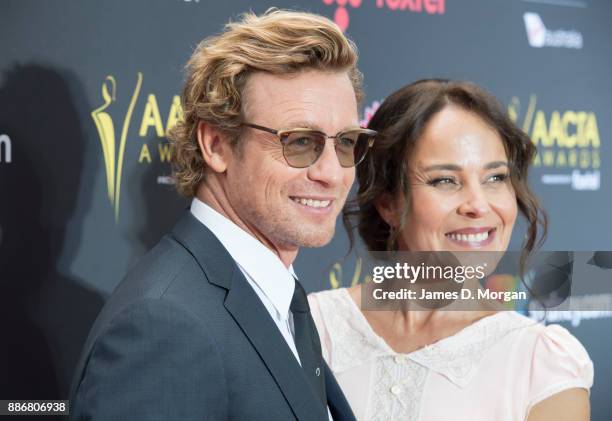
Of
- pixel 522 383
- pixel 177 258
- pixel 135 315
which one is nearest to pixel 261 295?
pixel 177 258

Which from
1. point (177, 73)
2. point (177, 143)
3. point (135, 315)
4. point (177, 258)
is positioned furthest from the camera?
point (177, 73)

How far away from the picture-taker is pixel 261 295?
1.78 metres

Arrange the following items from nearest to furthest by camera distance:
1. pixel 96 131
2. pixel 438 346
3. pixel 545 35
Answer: pixel 438 346, pixel 96 131, pixel 545 35

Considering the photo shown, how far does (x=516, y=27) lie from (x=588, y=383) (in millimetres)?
1571

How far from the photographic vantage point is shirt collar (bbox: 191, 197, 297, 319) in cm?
176

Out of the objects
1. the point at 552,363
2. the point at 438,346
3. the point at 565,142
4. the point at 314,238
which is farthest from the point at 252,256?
Result: the point at 565,142

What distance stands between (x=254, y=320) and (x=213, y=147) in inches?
17.7

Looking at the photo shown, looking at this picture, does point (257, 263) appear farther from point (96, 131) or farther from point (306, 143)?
point (96, 131)

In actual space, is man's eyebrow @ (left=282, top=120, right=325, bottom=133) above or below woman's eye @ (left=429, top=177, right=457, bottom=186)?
above

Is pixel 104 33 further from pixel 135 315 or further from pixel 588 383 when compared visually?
pixel 588 383

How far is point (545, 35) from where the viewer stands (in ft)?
10.4

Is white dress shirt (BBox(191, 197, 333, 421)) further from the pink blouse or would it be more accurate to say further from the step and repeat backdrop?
the step and repeat backdrop

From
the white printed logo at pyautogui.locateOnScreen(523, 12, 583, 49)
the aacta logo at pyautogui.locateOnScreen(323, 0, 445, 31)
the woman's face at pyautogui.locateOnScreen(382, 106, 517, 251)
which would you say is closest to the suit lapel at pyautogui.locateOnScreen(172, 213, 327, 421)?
the woman's face at pyautogui.locateOnScreen(382, 106, 517, 251)

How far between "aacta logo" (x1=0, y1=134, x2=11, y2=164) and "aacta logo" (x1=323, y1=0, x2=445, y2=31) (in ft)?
3.82
